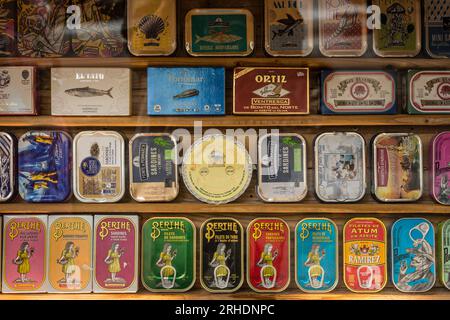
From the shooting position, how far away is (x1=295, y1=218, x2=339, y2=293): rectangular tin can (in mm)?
2326

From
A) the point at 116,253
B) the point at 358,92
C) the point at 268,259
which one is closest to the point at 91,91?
the point at 116,253

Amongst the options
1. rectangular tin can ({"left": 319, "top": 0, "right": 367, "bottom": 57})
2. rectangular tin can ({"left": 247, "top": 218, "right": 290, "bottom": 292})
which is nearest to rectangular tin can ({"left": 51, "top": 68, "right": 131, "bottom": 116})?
rectangular tin can ({"left": 247, "top": 218, "right": 290, "bottom": 292})

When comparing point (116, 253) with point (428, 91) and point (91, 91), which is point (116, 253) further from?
point (428, 91)

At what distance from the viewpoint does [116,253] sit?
2330mm

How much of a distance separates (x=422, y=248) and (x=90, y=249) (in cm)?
166

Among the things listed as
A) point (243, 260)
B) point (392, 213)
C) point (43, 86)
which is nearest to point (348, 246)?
point (392, 213)

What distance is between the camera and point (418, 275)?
2.32m

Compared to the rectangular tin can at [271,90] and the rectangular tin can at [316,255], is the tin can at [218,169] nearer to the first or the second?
the rectangular tin can at [271,90]

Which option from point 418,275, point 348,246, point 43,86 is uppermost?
point 43,86

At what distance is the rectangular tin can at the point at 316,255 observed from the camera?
2.33 meters
